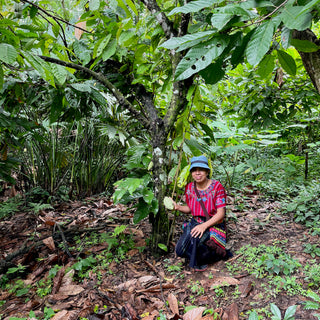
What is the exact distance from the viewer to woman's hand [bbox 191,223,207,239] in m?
2.03

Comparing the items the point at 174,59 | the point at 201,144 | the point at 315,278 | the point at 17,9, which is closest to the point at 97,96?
the point at 174,59

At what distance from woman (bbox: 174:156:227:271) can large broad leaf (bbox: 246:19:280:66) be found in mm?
1282

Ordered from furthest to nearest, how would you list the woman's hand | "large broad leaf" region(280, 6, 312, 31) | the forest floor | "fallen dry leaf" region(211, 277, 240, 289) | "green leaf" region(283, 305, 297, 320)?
the woman's hand, "fallen dry leaf" region(211, 277, 240, 289), the forest floor, "green leaf" region(283, 305, 297, 320), "large broad leaf" region(280, 6, 312, 31)

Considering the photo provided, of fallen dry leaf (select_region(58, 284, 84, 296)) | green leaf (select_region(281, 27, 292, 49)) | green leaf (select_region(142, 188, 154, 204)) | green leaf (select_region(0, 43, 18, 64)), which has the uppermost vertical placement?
green leaf (select_region(281, 27, 292, 49))

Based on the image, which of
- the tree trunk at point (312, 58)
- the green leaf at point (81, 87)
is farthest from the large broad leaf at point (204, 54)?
the green leaf at point (81, 87)

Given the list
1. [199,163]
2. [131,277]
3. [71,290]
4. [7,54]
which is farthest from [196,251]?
[7,54]

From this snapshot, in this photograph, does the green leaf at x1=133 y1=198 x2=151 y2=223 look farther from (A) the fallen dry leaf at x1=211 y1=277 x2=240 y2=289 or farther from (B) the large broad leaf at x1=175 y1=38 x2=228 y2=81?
(B) the large broad leaf at x1=175 y1=38 x2=228 y2=81

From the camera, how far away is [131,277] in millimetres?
2010

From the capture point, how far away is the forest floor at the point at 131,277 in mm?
1614

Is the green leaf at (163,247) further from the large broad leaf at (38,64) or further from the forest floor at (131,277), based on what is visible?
the large broad leaf at (38,64)

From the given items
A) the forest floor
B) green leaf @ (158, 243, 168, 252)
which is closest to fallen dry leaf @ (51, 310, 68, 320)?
the forest floor

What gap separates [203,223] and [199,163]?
0.50 m

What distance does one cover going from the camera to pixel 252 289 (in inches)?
66.3

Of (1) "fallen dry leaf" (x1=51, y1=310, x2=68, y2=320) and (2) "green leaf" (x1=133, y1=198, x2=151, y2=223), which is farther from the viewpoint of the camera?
(2) "green leaf" (x1=133, y1=198, x2=151, y2=223)
